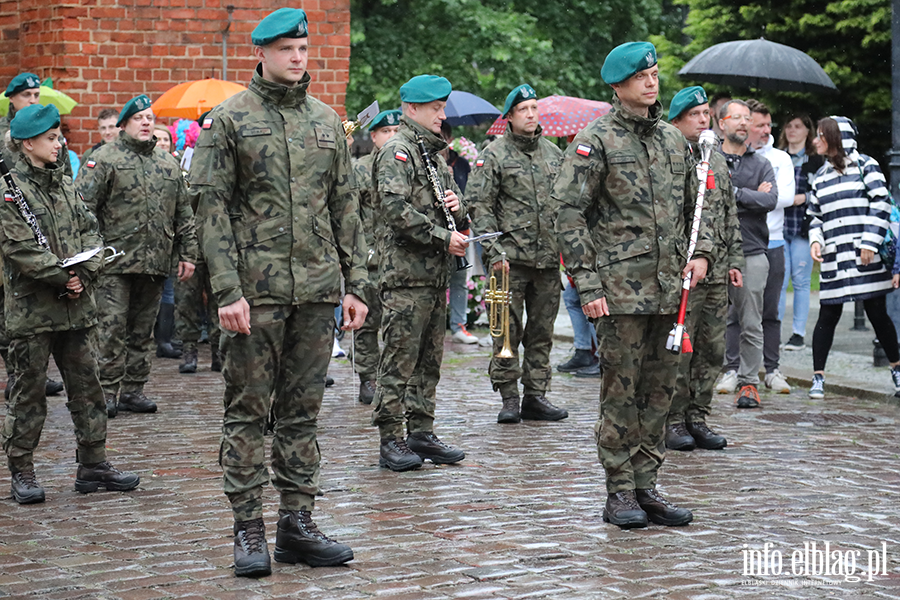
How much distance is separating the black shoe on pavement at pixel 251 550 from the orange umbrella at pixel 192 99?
858cm

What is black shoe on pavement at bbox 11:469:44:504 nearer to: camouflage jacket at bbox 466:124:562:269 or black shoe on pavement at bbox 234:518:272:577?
A: black shoe on pavement at bbox 234:518:272:577

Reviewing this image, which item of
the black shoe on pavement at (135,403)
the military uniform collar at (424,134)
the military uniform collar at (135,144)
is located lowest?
the black shoe on pavement at (135,403)

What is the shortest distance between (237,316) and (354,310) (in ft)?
2.08

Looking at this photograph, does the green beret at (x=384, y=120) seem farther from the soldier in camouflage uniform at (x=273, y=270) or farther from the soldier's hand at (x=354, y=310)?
the soldier's hand at (x=354, y=310)

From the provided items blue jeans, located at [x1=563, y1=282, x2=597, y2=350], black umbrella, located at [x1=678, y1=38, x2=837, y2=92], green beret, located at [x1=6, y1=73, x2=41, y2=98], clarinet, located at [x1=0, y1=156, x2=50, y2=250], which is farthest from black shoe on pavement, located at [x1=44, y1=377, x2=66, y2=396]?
black umbrella, located at [x1=678, y1=38, x2=837, y2=92]

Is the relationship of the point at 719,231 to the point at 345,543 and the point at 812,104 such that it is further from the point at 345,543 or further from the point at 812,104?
the point at 812,104

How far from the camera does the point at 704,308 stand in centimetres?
848

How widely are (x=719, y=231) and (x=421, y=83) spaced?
91.7 inches

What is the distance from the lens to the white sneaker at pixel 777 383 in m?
10.9

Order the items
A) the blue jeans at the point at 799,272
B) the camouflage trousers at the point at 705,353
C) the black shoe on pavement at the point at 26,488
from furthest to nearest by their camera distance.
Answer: the blue jeans at the point at 799,272
the camouflage trousers at the point at 705,353
the black shoe on pavement at the point at 26,488

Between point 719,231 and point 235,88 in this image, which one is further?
point 235,88

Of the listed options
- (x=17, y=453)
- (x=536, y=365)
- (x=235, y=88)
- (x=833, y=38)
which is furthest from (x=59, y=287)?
(x=833, y=38)

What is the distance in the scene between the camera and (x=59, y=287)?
23.0 ft

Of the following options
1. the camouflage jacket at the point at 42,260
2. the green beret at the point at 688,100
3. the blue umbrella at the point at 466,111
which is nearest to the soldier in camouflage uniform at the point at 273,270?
the camouflage jacket at the point at 42,260
